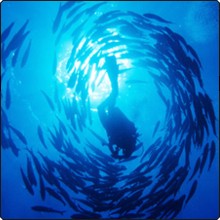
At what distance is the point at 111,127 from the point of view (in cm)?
735

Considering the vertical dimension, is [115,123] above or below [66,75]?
below

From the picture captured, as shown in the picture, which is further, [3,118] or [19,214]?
[19,214]

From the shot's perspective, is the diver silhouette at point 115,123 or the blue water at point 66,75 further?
the blue water at point 66,75

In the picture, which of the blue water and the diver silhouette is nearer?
the diver silhouette

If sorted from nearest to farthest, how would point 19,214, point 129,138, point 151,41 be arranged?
point 151,41
point 129,138
point 19,214

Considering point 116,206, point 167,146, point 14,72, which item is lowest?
point 116,206

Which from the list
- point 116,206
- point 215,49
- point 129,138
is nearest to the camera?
point 129,138

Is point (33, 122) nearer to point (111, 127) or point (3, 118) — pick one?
point (3, 118)

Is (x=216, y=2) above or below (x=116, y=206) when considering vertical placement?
above

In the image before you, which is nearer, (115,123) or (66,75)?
(115,123)

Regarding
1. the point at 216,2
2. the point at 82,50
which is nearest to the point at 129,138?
the point at 82,50

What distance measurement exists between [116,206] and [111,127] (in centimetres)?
280

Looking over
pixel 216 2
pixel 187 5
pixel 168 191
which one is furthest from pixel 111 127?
pixel 216 2

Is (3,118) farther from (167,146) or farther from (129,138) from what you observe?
(167,146)
